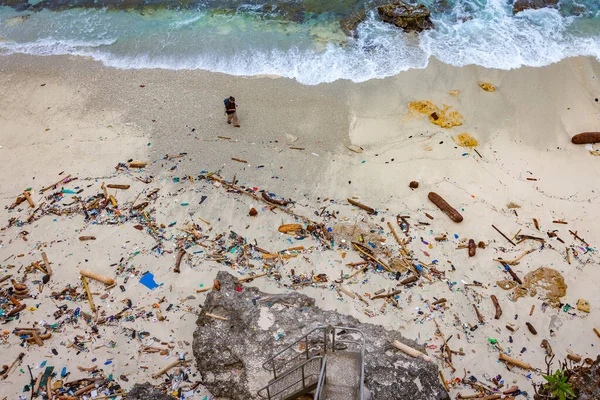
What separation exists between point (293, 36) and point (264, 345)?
13424 millimetres

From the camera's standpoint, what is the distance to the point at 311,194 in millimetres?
11531

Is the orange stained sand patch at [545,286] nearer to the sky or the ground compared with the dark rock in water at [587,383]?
nearer to the ground

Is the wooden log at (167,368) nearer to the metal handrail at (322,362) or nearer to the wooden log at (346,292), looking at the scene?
the metal handrail at (322,362)

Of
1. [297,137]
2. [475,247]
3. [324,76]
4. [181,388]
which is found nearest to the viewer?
[181,388]

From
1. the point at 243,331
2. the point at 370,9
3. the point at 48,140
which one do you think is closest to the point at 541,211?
the point at 243,331

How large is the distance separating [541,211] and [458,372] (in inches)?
212

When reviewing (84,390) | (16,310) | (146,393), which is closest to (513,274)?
(146,393)

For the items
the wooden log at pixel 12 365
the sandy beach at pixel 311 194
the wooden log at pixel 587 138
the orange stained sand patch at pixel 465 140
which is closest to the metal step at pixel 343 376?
the sandy beach at pixel 311 194

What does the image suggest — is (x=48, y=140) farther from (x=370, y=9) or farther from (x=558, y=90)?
(x=558, y=90)

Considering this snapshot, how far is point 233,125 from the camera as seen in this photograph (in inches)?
528

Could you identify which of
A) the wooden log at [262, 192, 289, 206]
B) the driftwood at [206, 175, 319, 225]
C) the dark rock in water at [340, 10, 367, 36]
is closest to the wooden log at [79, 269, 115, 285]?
the driftwood at [206, 175, 319, 225]

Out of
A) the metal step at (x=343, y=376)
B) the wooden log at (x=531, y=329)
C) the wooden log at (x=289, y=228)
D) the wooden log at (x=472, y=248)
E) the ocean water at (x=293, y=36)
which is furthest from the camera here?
the ocean water at (x=293, y=36)

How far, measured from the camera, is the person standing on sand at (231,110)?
13.1 m

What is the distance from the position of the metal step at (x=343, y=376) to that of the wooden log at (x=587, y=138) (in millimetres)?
10365
